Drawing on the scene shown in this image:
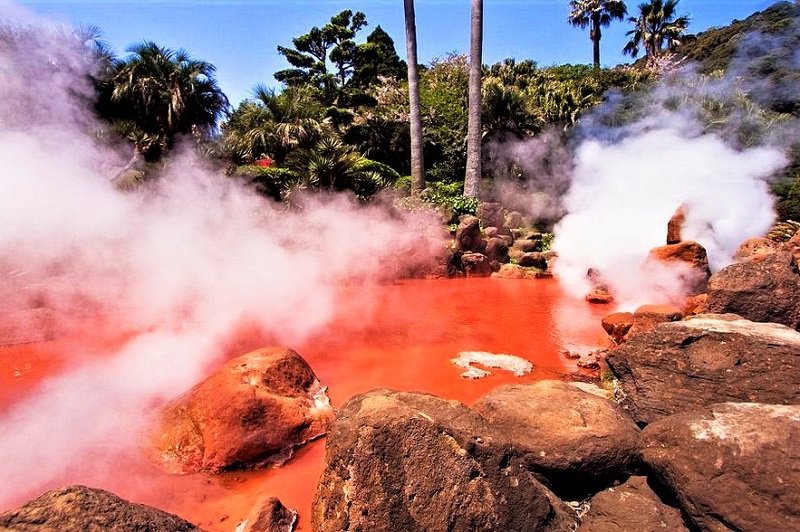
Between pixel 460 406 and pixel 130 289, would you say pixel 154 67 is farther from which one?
pixel 460 406

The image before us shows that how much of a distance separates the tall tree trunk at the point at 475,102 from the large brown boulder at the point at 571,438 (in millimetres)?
10579

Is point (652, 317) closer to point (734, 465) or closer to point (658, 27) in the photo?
point (734, 465)

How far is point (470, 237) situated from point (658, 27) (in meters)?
24.3

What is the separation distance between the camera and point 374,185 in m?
12.6

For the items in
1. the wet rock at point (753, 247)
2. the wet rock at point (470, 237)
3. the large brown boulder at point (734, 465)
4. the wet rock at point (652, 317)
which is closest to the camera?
the large brown boulder at point (734, 465)

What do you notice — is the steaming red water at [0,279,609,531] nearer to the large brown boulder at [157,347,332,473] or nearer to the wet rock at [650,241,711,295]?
the large brown boulder at [157,347,332,473]

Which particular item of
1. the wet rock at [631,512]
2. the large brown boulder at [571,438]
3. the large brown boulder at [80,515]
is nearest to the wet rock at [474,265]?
the large brown boulder at [571,438]

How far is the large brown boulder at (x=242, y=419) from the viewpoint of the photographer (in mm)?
3303

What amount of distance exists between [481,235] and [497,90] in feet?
22.6

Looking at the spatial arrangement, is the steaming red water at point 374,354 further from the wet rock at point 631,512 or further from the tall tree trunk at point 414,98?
the tall tree trunk at point 414,98

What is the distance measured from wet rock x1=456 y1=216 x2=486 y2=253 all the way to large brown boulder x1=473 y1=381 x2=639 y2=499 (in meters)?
8.46

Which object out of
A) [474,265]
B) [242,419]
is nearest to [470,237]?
[474,265]

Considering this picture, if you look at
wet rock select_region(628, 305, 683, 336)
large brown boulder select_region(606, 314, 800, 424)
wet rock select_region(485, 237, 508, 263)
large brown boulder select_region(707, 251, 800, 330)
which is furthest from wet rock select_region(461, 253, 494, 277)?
large brown boulder select_region(606, 314, 800, 424)

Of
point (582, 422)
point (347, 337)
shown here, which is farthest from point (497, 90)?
point (582, 422)
